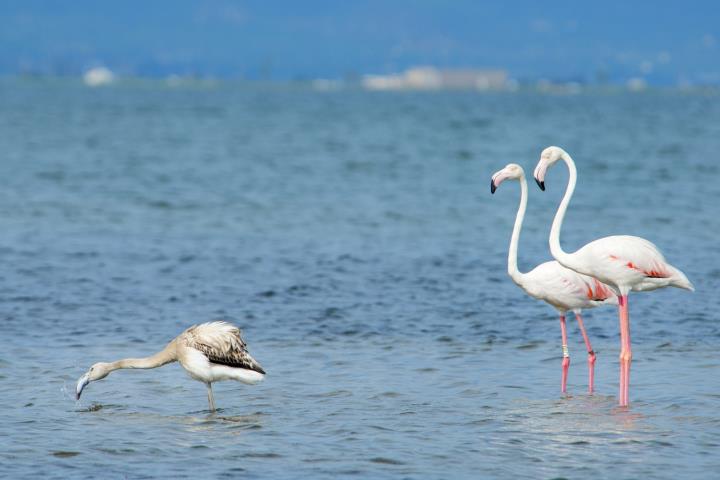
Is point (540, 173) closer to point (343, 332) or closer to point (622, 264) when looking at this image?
point (622, 264)

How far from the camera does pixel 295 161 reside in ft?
138

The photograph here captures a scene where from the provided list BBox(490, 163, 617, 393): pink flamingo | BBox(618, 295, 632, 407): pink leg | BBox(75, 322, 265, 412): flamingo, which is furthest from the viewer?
BBox(490, 163, 617, 393): pink flamingo

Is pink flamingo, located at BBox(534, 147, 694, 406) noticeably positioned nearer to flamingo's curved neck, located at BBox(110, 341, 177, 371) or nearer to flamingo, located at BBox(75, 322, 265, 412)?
flamingo, located at BBox(75, 322, 265, 412)

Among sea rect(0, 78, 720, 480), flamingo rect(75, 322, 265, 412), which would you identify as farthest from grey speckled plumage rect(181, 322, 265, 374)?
sea rect(0, 78, 720, 480)

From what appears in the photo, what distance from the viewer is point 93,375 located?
10.4 m

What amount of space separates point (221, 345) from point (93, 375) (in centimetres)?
110

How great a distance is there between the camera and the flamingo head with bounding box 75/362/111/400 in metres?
10.2

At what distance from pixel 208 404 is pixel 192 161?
31834 millimetres

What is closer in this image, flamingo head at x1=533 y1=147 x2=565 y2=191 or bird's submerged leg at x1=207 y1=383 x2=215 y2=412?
bird's submerged leg at x1=207 y1=383 x2=215 y2=412

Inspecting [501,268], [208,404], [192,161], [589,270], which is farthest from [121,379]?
[192,161]

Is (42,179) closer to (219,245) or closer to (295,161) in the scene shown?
(295,161)

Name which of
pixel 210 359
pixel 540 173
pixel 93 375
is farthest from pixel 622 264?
pixel 93 375

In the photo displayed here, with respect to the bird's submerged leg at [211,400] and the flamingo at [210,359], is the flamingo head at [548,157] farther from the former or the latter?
the bird's submerged leg at [211,400]

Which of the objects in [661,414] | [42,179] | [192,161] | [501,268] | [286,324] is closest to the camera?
[661,414]
